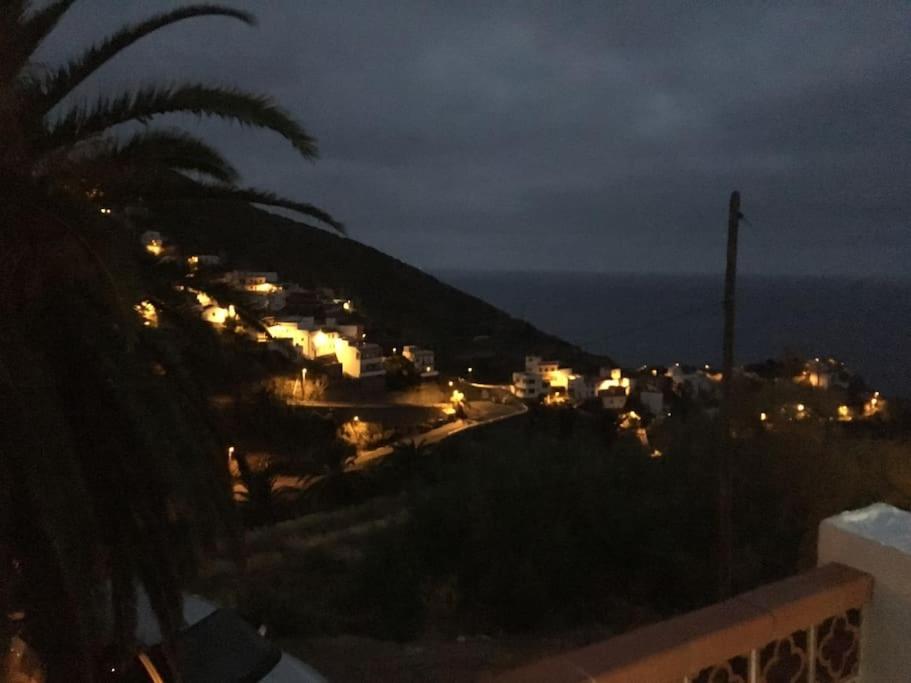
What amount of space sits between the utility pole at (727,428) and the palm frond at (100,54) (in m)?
6.71

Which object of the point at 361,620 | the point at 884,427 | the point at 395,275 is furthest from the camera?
the point at 395,275

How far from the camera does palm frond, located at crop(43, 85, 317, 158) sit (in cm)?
450

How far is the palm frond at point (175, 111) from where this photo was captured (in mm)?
4496

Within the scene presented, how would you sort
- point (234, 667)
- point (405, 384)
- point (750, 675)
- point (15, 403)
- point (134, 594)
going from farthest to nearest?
point (405, 384), point (234, 667), point (134, 594), point (15, 403), point (750, 675)

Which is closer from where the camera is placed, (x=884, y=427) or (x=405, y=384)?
(x=884, y=427)

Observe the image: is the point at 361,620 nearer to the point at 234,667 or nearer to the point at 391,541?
the point at 391,541

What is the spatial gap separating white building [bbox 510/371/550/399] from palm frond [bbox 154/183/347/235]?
106 feet

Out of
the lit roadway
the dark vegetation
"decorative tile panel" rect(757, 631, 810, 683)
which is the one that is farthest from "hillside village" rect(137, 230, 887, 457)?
"decorative tile panel" rect(757, 631, 810, 683)

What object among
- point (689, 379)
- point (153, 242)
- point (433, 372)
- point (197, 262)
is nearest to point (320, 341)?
point (433, 372)

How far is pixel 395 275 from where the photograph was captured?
45.5 meters

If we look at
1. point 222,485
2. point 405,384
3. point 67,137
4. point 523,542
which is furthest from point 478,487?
point 405,384

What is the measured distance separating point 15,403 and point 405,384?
34889 millimetres

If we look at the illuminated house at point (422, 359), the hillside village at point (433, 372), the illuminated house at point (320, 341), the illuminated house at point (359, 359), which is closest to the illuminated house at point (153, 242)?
the hillside village at point (433, 372)

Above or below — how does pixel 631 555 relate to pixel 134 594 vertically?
below
